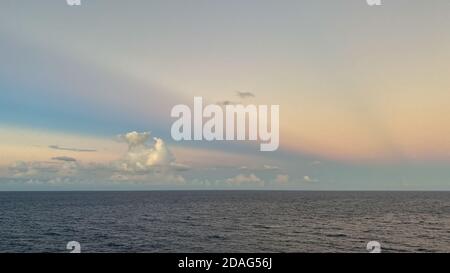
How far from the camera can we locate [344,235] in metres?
38.8
